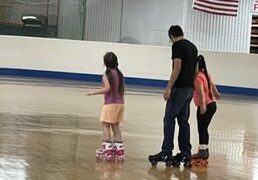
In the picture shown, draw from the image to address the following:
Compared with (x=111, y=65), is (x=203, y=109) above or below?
below

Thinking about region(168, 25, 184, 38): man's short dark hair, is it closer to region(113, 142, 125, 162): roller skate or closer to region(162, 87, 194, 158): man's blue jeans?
region(162, 87, 194, 158): man's blue jeans

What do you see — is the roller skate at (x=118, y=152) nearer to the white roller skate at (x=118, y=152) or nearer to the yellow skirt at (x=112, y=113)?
the white roller skate at (x=118, y=152)

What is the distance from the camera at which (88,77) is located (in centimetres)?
2694

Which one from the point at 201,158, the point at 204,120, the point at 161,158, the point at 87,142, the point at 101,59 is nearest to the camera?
the point at 161,158

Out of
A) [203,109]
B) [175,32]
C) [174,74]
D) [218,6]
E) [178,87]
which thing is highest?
[218,6]

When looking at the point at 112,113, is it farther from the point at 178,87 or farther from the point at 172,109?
the point at 178,87

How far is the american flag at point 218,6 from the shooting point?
82.5 feet

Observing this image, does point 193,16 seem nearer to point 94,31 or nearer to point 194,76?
point 94,31

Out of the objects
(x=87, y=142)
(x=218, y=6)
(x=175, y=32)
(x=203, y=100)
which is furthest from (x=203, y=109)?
(x=218, y=6)

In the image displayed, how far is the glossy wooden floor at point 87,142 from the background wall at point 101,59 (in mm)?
10818

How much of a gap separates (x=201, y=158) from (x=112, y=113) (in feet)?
4.37

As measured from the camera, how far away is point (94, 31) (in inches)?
1080

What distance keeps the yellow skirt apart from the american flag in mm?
18211

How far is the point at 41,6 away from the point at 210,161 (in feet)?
65.3
